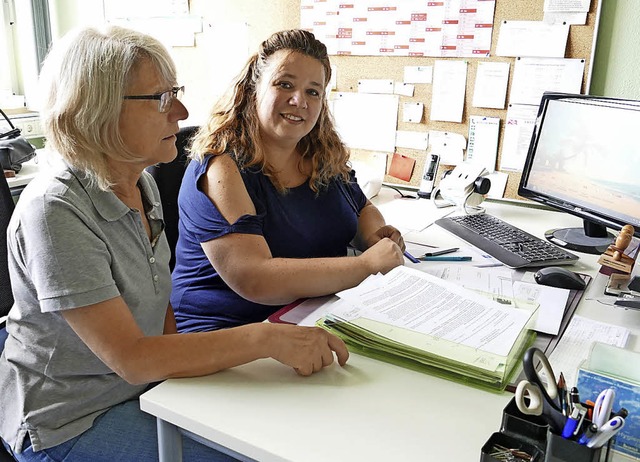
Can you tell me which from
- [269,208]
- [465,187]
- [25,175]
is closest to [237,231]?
[269,208]

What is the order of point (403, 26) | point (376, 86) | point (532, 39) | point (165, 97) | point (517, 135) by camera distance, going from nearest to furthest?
point (165, 97)
point (532, 39)
point (517, 135)
point (403, 26)
point (376, 86)

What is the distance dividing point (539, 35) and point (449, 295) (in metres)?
1.15

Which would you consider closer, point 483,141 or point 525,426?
point 525,426

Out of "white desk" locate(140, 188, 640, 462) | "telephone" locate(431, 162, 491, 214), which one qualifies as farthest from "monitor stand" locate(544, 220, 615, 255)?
"white desk" locate(140, 188, 640, 462)

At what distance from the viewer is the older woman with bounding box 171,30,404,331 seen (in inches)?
50.5

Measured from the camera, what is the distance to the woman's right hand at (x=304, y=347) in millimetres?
937

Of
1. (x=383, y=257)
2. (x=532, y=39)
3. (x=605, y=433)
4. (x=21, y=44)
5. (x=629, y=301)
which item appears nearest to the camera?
(x=605, y=433)

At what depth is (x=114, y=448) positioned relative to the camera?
1.01 metres

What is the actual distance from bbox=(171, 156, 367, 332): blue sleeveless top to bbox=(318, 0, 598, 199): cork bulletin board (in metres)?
0.76

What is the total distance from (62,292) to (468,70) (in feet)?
5.21

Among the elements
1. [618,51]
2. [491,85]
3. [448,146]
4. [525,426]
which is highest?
[618,51]

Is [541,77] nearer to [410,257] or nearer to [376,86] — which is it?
[376,86]

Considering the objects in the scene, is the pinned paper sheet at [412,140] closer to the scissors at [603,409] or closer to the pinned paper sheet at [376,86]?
the pinned paper sheet at [376,86]

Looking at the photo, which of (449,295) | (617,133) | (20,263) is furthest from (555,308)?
(20,263)
